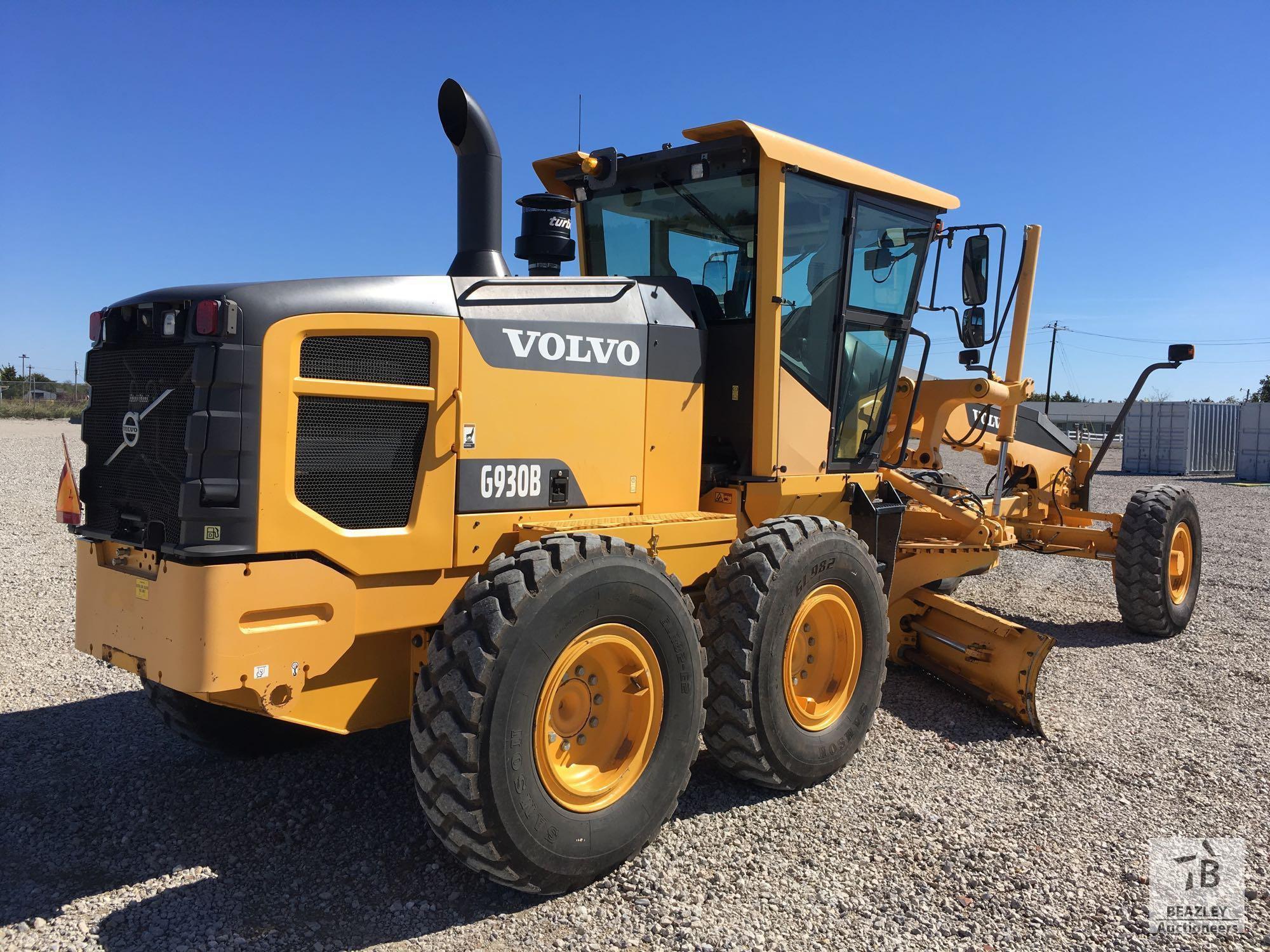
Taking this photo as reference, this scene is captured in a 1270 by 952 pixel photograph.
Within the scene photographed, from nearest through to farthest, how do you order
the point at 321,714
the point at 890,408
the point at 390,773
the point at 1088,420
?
the point at 321,714
the point at 390,773
the point at 890,408
the point at 1088,420

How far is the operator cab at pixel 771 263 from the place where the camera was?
184 inches

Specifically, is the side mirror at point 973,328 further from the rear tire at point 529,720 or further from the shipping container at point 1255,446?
the shipping container at point 1255,446

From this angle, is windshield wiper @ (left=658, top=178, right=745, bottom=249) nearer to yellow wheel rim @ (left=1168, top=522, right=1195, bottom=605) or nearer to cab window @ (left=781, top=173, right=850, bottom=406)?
cab window @ (left=781, top=173, right=850, bottom=406)

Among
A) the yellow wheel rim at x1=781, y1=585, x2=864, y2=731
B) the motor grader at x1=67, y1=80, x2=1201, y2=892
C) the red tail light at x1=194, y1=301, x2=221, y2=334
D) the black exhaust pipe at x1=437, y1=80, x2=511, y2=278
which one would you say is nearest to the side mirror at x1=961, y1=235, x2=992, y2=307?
the motor grader at x1=67, y1=80, x2=1201, y2=892

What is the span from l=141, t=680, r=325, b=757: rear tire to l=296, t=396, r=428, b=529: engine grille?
141 centimetres

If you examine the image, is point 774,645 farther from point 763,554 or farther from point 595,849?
point 595,849

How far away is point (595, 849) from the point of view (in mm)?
3406

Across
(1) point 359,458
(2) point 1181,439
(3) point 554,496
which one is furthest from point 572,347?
(2) point 1181,439

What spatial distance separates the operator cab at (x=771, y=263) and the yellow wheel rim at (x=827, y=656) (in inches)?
29.5

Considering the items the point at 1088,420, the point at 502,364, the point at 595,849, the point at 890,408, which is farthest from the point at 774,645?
the point at 1088,420

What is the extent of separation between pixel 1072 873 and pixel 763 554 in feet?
5.81

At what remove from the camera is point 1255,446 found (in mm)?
26953

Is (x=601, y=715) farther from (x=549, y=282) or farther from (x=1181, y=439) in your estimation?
(x=1181, y=439)

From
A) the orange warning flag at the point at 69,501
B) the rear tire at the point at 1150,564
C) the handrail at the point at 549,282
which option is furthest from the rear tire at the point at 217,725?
the rear tire at the point at 1150,564
